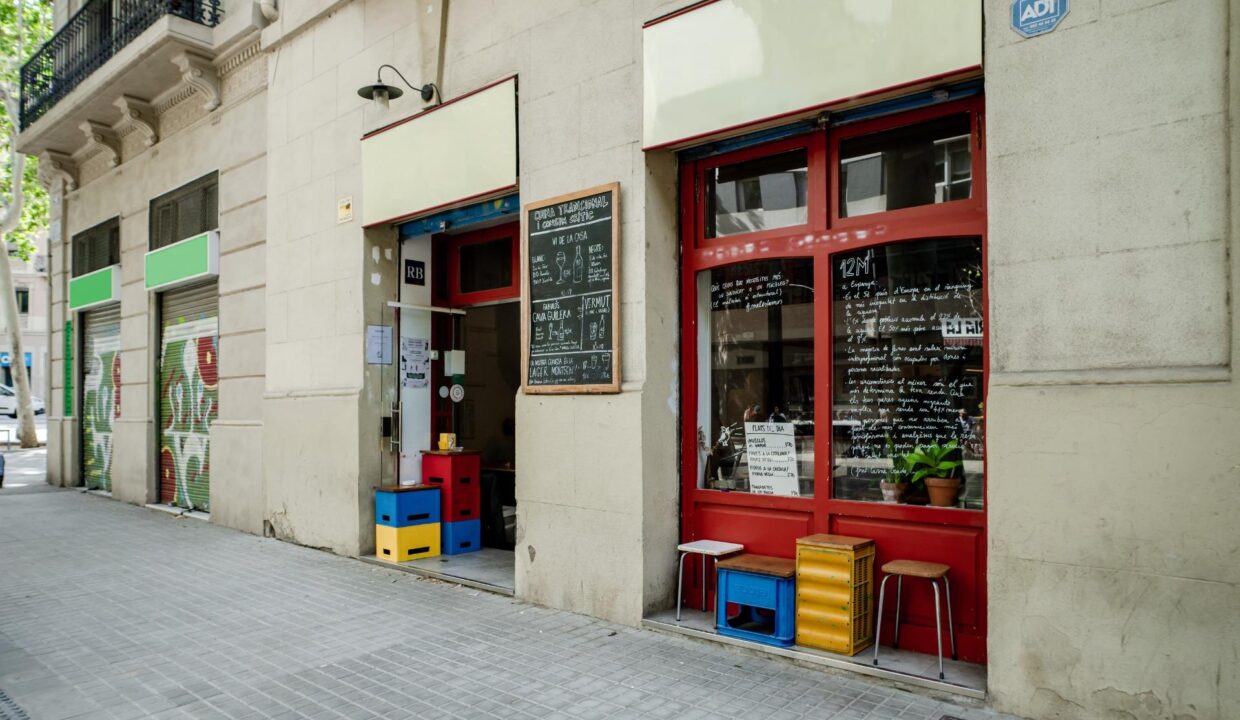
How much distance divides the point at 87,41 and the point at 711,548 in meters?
14.7

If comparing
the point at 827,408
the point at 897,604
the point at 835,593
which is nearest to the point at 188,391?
the point at 827,408

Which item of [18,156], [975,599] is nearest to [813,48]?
[975,599]

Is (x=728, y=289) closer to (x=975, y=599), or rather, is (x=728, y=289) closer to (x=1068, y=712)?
(x=975, y=599)

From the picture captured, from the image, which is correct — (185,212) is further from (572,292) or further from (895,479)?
(895,479)

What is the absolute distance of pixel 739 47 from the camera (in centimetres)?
544

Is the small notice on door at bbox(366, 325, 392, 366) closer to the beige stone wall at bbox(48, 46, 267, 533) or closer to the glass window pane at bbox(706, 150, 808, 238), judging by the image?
the beige stone wall at bbox(48, 46, 267, 533)

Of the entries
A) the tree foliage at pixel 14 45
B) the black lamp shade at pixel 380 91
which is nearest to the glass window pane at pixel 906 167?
the black lamp shade at pixel 380 91

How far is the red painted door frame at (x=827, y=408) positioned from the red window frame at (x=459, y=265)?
2575mm

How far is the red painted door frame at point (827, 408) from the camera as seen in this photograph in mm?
4828

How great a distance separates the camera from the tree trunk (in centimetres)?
2108

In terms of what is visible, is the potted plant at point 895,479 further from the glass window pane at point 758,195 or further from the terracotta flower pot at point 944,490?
the glass window pane at point 758,195

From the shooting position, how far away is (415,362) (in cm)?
891

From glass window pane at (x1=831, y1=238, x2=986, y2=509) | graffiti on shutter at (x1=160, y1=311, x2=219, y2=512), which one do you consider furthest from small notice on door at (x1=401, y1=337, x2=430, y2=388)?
glass window pane at (x1=831, y1=238, x2=986, y2=509)

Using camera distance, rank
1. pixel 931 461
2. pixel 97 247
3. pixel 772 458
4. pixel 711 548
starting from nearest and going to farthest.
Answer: pixel 931 461, pixel 711 548, pixel 772 458, pixel 97 247
